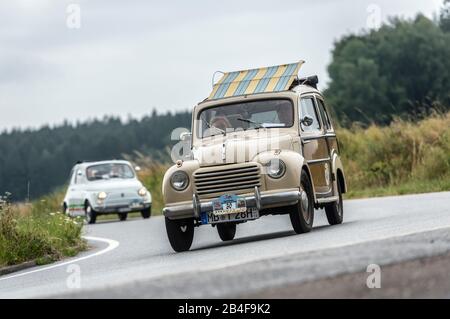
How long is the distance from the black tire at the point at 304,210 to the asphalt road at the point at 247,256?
0.17m

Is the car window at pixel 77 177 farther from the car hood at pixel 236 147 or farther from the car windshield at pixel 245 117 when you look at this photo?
the car hood at pixel 236 147

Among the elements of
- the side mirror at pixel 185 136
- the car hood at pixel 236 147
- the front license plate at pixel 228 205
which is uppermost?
the side mirror at pixel 185 136

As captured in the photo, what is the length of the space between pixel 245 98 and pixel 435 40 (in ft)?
263

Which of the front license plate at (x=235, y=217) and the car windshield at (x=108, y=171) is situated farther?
the car windshield at (x=108, y=171)

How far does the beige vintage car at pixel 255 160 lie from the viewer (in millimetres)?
15156

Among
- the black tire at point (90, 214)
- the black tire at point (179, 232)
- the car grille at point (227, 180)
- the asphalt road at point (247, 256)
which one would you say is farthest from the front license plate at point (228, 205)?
the black tire at point (90, 214)

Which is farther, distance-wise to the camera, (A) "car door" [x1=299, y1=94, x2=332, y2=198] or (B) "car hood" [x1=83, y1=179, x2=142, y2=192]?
(B) "car hood" [x1=83, y1=179, x2=142, y2=192]

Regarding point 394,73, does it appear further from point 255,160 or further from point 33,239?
point 255,160

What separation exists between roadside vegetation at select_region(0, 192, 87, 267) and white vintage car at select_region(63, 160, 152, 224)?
1191 cm

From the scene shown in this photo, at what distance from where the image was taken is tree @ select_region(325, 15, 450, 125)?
306 ft

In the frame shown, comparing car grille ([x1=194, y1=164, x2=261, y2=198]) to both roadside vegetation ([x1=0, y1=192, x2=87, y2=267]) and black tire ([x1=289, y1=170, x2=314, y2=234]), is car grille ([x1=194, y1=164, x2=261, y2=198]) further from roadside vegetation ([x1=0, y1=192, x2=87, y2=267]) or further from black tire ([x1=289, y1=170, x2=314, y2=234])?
roadside vegetation ([x1=0, y1=192, x2=87, y2=267])

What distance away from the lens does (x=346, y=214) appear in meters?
21.1

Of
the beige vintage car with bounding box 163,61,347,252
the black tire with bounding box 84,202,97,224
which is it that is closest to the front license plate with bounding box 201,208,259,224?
the beige vintage car with bounding box 163,61,347,252

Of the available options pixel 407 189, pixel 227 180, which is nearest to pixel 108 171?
pixel 407 189
